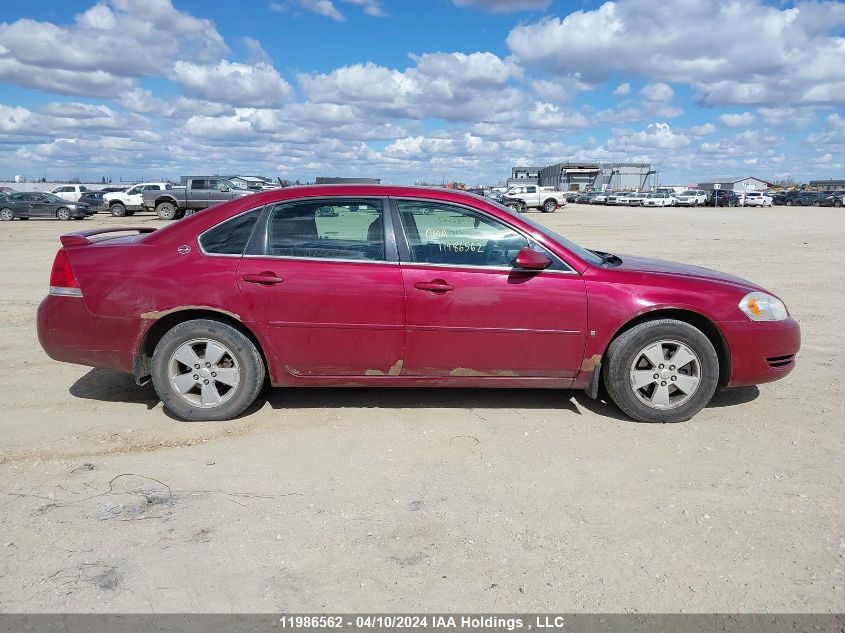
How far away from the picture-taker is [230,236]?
4.41 metres

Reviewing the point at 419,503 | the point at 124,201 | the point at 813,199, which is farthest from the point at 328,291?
the point at 813,199

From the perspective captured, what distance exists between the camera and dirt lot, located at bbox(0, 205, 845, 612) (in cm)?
268

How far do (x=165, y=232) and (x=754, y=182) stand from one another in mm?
120023

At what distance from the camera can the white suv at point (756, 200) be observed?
5619 cm

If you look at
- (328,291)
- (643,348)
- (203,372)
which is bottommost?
(203,372)

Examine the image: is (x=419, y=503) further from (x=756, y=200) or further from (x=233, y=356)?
(x=756, y=200)

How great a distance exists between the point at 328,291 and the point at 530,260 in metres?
1.35

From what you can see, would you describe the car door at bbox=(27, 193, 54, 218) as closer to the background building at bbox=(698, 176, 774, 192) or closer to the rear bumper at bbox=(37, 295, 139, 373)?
the rear bumper at bbox=(37, 295, 139, 373)

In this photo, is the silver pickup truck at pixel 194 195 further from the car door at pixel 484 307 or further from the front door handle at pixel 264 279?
the car door at pixel 484 307

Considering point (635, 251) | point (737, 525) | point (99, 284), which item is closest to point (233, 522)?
point (99, 284)

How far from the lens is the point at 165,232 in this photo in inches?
176

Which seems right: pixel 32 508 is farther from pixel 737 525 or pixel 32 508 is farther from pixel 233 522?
pixel 737 525

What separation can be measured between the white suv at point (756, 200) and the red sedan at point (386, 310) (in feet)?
193

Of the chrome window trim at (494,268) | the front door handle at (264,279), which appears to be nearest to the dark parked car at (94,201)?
the front door handle at (264,279)
